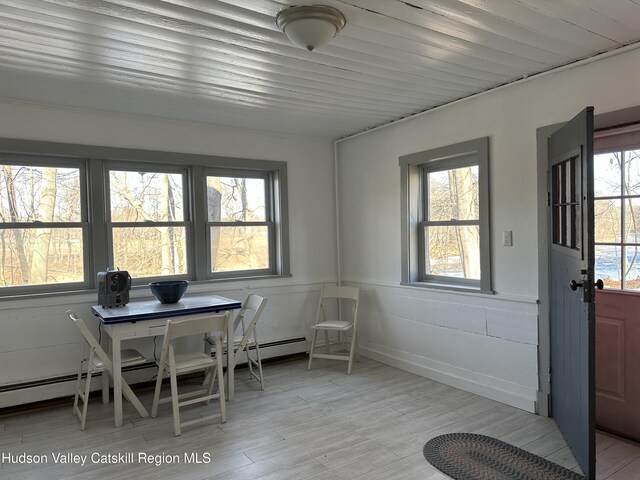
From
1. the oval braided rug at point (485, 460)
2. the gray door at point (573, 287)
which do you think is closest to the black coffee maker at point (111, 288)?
the oval braided rug at point (485, 460)

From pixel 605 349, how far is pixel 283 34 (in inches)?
113

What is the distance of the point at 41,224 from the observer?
366 cm

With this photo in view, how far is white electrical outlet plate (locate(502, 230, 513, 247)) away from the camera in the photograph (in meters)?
3.37

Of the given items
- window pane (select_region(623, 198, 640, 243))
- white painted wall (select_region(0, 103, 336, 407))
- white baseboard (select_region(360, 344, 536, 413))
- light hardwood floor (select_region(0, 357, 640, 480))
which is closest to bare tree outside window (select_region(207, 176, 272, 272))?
white painted wall (select_region(0, 103, 336, 407))

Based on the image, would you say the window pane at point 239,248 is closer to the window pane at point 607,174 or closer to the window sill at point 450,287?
the window sill at point 450,287

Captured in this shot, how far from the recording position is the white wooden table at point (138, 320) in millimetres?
3155

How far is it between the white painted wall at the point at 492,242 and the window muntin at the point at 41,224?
110 inches

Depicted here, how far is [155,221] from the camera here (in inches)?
164

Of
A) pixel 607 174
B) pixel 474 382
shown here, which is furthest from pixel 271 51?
pixel 474 382

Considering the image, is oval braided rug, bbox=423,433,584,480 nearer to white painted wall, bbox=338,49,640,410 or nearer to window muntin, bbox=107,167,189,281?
white painted wall, bbox=338,49,640,410

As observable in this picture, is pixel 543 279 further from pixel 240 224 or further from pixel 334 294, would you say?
pixel 240 224

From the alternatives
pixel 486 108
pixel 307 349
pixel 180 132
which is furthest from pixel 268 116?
pixel 307 349

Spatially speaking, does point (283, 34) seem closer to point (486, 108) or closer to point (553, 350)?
point (486, 108)

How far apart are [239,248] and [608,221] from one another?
3266 millimetres
